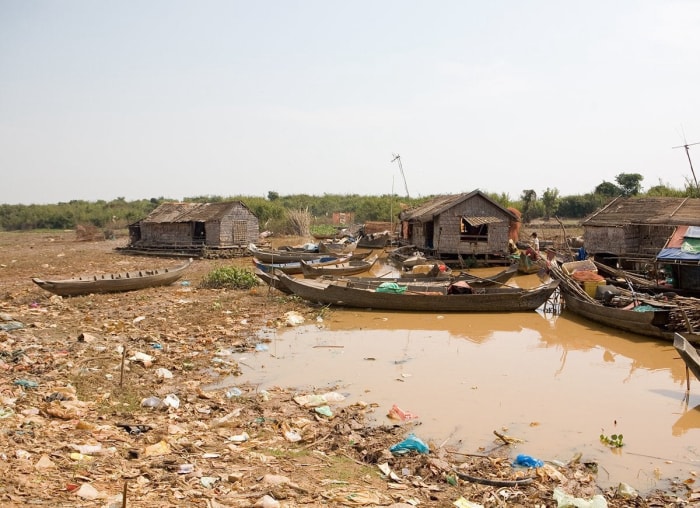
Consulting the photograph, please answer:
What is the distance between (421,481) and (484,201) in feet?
57.7

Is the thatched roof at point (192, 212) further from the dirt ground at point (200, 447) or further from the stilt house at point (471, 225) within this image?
the dirt ground at point (200, 447)

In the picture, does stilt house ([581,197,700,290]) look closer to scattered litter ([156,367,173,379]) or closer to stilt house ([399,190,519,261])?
stilt house ([399,190,519,261])

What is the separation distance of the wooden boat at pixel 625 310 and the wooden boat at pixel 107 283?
10.7 meters

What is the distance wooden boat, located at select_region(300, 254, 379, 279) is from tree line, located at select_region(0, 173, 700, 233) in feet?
42.4

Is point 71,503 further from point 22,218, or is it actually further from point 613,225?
point 22,218

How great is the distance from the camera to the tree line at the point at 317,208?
37719mm

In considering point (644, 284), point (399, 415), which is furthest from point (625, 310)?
point (399, 415)

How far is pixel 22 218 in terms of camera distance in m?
48.3

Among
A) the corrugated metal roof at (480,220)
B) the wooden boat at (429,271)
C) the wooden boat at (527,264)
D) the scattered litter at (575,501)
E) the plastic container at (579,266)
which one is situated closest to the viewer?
the scattered litter at (575,501)

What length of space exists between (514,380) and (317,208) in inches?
1862

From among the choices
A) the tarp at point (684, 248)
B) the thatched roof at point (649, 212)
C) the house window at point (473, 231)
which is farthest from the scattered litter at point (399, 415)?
the house window at point (473, 231)

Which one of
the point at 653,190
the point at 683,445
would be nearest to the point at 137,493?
the point at 683,445

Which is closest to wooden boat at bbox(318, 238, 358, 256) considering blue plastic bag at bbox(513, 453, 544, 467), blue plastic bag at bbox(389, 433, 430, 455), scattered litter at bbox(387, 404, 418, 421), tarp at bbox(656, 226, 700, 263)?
tarp at bbox(656, 226, 700, 263)

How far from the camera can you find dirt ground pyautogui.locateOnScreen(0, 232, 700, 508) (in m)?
4.15
